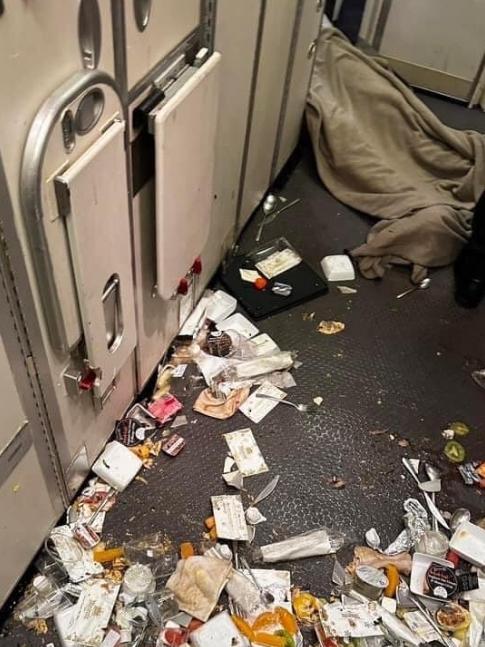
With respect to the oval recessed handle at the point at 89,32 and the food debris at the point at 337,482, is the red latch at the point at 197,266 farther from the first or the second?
the oval recessed handle at the point at 89,32

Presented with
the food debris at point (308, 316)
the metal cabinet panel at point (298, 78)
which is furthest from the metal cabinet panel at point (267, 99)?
the food debris at point (308, 316)

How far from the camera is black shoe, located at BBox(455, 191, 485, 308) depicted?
2.34 metres

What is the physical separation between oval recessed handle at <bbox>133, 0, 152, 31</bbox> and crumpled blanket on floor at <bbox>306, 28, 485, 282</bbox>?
1.49m

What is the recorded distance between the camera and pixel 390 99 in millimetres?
2730

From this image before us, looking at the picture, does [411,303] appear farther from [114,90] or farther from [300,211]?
[114,90]

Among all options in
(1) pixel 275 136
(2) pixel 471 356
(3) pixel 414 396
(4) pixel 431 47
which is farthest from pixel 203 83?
(4) pixel 431 47

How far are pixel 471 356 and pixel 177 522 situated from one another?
119 cm

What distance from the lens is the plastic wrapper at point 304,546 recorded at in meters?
1.69

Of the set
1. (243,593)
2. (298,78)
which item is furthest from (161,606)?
(298,78)

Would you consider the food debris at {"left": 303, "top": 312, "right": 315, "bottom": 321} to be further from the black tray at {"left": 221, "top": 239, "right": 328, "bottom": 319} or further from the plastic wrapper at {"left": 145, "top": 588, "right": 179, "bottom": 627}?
the plastic wrapper at {"left": 145, "top": 588, "right": 179, "bottom": 627}

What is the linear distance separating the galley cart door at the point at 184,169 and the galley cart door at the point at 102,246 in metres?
0.13

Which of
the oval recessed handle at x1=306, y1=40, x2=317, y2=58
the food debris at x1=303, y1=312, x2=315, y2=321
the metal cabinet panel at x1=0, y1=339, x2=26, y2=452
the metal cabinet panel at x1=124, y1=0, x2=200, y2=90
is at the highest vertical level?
the metal cabinet panel at x1=124, y1=0, x2=200, y2=90

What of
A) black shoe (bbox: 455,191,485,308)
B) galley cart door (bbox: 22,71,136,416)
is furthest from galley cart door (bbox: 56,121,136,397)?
black shoe (bbox: 455,191,485,308)

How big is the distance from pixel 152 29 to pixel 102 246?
441 mm
